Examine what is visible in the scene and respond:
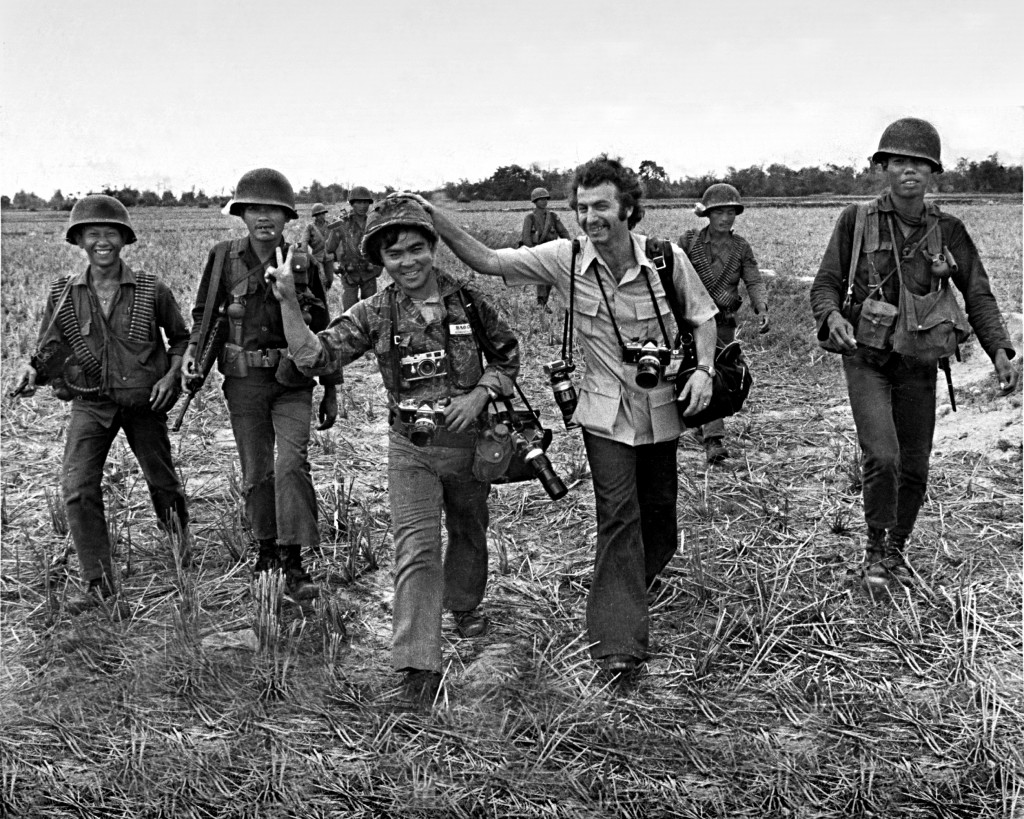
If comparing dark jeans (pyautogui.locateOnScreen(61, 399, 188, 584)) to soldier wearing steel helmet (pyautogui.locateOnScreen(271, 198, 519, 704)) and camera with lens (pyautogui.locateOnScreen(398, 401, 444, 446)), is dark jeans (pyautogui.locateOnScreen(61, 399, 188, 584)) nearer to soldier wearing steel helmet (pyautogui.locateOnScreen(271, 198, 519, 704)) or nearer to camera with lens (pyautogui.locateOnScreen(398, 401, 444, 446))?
soldier wearing steel helmet (pyautogui.locateOnScreen(271, 198, 519, 704))

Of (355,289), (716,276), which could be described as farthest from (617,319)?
(355,289)

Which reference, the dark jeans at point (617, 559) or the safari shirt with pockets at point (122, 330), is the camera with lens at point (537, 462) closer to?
the dark jeans at point (617, 559)

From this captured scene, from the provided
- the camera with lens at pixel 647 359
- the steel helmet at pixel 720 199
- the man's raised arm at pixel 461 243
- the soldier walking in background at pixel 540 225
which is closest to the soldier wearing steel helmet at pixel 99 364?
the man's raised arm at pixel 461 243

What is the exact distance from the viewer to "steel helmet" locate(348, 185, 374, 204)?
12.8 metres

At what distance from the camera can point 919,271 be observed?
4.84 meters

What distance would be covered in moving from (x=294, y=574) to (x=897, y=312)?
334 cm

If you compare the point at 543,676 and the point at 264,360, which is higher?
the point at 264,360

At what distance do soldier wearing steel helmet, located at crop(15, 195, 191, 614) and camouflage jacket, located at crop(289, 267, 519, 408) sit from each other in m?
1.37

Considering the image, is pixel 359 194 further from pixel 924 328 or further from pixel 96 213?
pixel 924 328

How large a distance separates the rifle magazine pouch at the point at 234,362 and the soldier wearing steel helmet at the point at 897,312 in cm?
290

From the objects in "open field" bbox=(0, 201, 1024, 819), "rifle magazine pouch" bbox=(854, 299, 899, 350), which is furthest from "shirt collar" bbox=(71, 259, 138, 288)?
"rifle magazine pouch" bbox=(854, 299, 899, 350)

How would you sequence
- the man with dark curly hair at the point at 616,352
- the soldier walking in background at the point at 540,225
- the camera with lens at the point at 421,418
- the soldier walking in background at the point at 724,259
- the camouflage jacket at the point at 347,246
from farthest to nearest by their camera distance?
the soldier walking in background at the point at 540,225 < the camouflage jacket at the point at 347,246 < the soldier walking in background at the point at 724,259 < the man with dark curly hair at the point at 616,352 < the camera with lens at the point at 421,418

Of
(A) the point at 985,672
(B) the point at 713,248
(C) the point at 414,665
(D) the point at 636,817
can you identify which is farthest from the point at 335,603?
(B) the point at 713,248

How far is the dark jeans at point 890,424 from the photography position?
4828 millimetres
